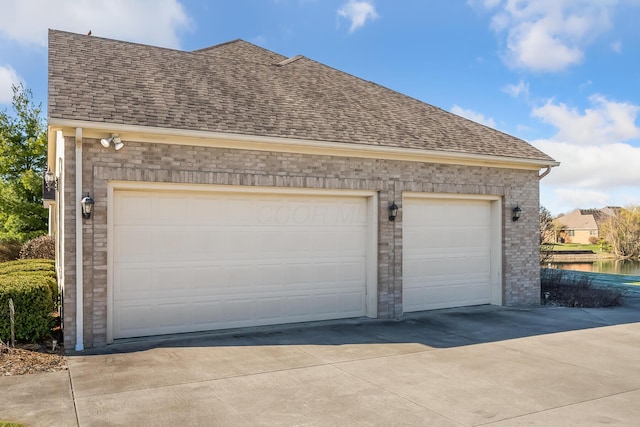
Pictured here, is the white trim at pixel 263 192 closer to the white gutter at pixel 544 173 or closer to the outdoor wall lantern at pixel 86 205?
the outdoor wall lantern at pixel 86 205

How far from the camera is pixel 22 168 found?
24.0 m

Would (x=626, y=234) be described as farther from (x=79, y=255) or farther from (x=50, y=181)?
(x=79, y=255)

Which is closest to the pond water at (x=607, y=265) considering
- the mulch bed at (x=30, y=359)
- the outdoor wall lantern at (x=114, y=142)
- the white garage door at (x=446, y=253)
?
the white garage door at (x=446, y=253)

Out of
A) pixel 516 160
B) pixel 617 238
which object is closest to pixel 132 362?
pixel 516 160

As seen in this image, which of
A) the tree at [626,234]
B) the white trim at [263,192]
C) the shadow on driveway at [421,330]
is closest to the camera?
the white trim at [263,192]

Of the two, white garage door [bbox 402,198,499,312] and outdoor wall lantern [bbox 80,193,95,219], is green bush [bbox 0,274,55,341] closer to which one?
outdoor wall lantern [bbox 80,193,95,219]

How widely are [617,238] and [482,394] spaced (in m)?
41.5

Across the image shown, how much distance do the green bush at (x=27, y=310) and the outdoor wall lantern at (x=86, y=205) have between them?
1.41 m

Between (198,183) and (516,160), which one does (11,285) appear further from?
(516,160)

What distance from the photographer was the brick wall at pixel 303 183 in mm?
7684

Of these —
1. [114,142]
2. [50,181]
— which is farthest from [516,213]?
[50,181]

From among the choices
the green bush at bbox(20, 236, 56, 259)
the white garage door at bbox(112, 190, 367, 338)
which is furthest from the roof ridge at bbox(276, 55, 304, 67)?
the green bush at bbox(20, 236, 56, 259)

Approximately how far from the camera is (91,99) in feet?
27.1

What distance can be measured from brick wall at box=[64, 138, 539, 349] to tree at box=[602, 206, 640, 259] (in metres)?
33.9
